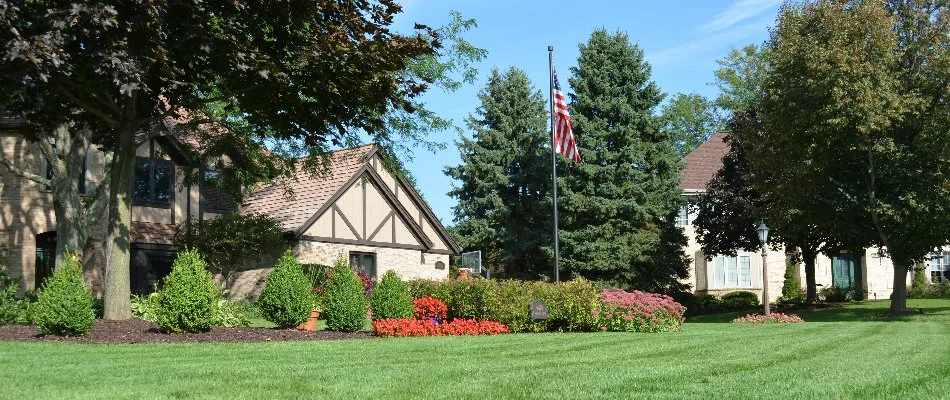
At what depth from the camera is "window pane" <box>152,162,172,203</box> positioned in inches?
1108

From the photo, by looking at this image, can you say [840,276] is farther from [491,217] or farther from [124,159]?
A: [124,159]

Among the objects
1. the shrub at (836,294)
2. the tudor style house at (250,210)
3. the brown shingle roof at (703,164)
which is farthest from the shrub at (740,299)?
the tudor style house at (250,210)

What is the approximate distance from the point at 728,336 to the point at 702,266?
97.3ft

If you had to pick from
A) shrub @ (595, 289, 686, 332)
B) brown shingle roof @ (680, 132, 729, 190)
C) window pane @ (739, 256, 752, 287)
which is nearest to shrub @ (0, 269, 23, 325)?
shrub @ (595, 289, 686, 332)

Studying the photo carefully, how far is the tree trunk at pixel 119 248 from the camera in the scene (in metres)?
17.1

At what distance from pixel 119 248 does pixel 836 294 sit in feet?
110

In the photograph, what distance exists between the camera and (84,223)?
74.1 ft

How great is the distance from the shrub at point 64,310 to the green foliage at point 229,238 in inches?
470

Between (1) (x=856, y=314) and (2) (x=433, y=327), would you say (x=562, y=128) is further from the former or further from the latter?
(1) (x=856, y=314)

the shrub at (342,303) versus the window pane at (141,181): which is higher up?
the window pane at (141,181)

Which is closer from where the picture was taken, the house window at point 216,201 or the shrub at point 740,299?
the house window at point 216,201

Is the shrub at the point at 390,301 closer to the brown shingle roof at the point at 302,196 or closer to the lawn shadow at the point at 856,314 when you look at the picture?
the brown shingle roof at the point at 302,196

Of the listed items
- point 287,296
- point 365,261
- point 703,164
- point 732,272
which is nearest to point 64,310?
point 287,296

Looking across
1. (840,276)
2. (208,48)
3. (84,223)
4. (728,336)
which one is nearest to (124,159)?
(208,48)
